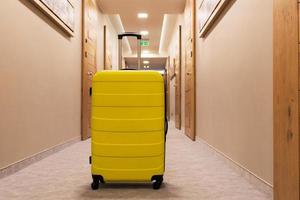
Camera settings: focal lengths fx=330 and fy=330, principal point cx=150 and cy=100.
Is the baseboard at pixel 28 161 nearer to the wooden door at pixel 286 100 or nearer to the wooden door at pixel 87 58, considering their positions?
the wooden door at pixel 87 58

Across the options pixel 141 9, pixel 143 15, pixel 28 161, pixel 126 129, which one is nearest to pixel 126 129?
pixel 126 129

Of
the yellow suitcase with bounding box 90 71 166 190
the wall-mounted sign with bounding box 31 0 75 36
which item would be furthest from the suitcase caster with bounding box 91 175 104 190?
the wall-mounted sign with bounding box 31 0 75 36

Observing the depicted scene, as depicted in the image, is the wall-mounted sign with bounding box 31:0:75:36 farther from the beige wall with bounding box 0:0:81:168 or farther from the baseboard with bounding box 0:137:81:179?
the baseboard with bounding box 0:137:81:179

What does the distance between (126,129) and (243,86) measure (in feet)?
3.00

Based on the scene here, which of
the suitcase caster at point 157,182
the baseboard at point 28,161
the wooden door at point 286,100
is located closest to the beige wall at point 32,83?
the baseboard at point 28,161

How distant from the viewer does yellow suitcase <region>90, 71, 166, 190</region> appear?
1.99m

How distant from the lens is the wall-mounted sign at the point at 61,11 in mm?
3021

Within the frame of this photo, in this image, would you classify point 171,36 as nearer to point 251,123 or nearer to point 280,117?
point 251,123

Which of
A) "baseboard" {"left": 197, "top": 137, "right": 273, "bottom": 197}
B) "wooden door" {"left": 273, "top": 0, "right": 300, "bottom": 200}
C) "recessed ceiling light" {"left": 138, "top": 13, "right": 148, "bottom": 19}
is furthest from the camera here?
"recessed ceiling light" {"left": 138, "top": 13, "right": 148, "bottom": 19}

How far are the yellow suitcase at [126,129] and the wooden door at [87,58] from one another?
2.76m

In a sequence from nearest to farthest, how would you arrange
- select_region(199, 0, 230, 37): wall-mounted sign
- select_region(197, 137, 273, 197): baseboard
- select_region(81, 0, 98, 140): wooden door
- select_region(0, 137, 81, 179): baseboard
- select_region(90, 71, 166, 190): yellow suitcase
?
select_region(197, 137, 273, 197): baseboard, select_region(90, 71, 166, 190): yellow suitcase, select_region(0, 137, 81, 179): baseboard, select_region(199, 0, 230, 37): wall-mounted sign, select_region(81, 0, 98, 140): wooden door

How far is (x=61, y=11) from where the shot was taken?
11.7 ft

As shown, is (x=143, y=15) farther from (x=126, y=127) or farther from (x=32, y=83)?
(x=126, y=127)

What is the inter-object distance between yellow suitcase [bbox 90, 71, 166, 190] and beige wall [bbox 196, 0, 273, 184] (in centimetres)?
61
